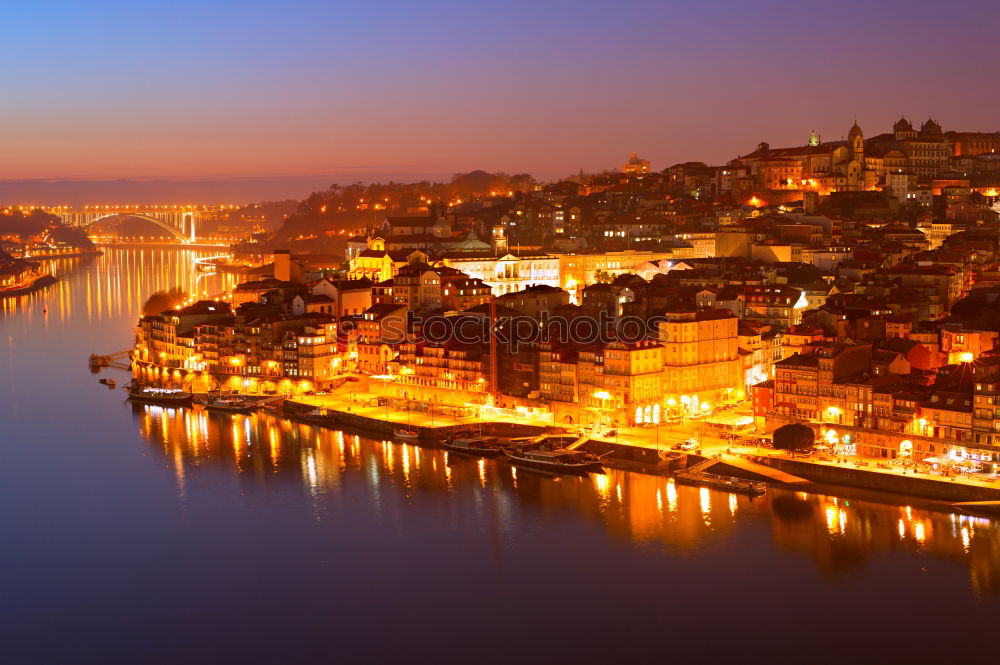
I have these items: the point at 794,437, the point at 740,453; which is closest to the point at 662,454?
the point at 740,453

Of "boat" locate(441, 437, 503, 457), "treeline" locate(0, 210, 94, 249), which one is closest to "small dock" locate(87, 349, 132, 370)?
"boat" locate(441, 437, 503, 457)

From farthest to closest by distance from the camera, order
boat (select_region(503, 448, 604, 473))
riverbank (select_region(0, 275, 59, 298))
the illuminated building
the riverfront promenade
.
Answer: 1. riverbank (select_region(0, 275, 59, 298))
2. the illuminated building
3. boat (select_region(503, 448, 604, 473))
4. the riverfront promenade

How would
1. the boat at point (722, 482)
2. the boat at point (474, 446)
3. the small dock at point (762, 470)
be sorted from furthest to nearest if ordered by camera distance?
the boat at point (474, 446), the small dock at point (762, 470), the boat at point (722, 482)

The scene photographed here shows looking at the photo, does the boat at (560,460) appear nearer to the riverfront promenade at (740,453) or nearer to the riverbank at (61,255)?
the riverfront promenade at (740,453)

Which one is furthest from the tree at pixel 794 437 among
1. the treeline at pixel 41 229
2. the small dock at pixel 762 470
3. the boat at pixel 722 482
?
the treeline at pixel 41 229

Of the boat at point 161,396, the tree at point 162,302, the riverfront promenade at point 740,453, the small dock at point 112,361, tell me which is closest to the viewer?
the riverfront promenade at point 740,453

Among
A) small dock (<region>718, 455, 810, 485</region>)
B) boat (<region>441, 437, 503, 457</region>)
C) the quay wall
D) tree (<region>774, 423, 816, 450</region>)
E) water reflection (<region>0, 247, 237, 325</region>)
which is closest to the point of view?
the quay wall

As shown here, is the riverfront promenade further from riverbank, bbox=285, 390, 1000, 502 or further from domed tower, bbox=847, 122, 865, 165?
domed tower, bbox=847, 122, 865, 165
